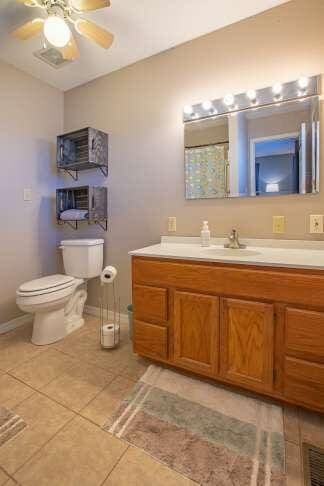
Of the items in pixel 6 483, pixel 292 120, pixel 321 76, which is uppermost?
pixel 321 76

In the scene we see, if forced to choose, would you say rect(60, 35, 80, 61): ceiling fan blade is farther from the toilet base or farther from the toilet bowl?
the toilet base

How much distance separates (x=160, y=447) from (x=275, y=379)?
0.64 m

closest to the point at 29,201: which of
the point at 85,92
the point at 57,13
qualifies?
the point at 85,92

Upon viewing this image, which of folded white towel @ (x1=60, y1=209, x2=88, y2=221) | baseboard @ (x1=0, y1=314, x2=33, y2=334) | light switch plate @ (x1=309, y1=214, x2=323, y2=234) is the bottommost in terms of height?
baseboard @ (x1=0, y1=314, x2=33, y2=334)

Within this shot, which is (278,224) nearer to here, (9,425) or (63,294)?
(63,294)

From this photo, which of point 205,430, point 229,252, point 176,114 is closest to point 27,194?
point 176,114

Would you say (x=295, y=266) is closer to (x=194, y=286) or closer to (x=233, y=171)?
(x=194, y=286)

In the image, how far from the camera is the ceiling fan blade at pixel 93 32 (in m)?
1.46

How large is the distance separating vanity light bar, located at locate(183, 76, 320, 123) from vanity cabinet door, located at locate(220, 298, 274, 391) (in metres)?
1.32

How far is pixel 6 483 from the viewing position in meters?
0.93

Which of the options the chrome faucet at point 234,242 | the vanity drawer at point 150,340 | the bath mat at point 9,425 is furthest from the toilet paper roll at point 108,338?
the chrome faucet at point 234,242

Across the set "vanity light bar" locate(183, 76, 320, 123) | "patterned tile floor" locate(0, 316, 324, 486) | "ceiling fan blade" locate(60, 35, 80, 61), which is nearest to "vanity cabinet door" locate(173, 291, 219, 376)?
"patterned tile floor" locate(0, 316, 324, 486)

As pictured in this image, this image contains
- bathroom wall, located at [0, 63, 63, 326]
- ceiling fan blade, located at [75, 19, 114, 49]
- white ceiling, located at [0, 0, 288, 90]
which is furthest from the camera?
bathroom wall, located at [0, 63, 63, 326]

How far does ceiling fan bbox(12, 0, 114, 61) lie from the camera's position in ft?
4.42
